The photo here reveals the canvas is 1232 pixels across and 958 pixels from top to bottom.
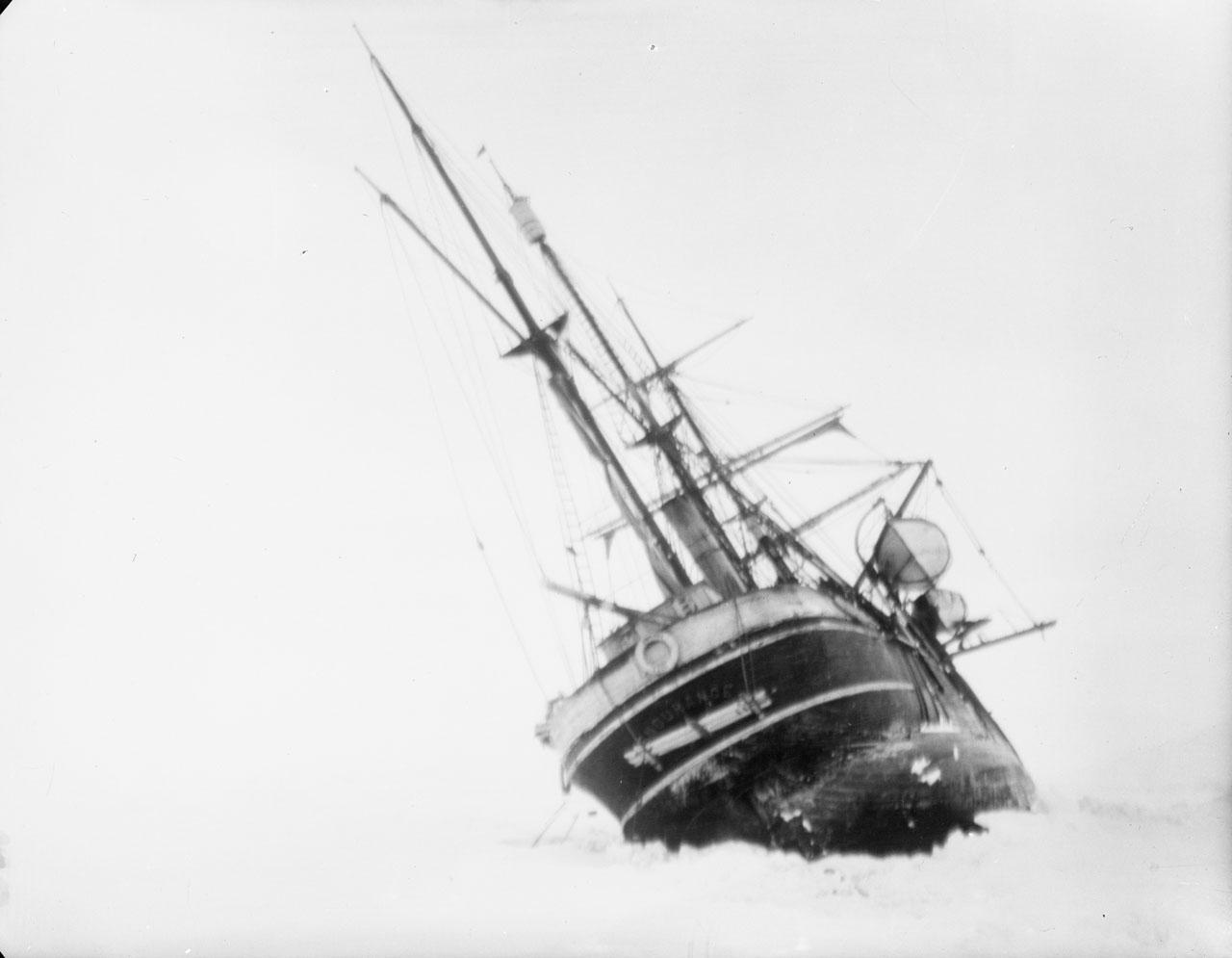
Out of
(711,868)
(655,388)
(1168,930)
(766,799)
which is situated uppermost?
(655,388)

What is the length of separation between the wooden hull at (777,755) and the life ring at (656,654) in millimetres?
99

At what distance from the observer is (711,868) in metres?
7.01

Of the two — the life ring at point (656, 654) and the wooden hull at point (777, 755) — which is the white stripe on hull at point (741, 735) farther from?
the life ring at point (656, 654)

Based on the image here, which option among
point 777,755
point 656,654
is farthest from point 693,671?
point 777,755

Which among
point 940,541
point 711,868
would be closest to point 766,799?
point 711,868

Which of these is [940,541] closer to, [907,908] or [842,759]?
[842,759]

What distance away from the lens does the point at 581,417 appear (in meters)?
10.2

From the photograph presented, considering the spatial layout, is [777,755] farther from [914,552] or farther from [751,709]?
[914,552]

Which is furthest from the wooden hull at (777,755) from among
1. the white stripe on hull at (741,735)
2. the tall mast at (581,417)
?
the tall mast at (581,417)

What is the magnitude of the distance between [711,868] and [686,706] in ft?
4.47

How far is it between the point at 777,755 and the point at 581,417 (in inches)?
183

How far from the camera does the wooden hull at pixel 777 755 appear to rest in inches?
291

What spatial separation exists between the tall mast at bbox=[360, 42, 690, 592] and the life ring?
1.77 meters

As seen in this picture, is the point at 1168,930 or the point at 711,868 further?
the point at 711,868
